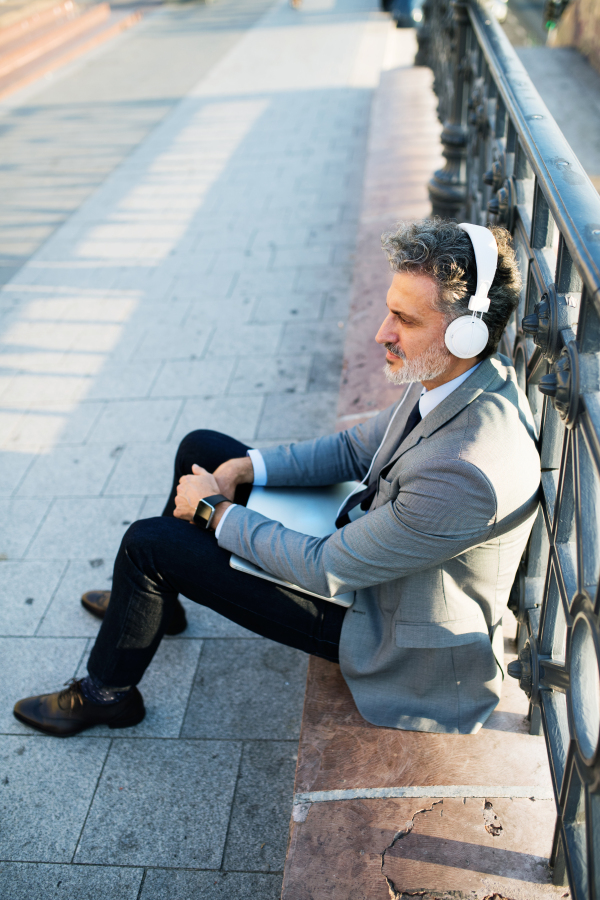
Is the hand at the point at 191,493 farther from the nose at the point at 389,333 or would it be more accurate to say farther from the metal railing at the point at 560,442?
the metal railing at the point at 560,442

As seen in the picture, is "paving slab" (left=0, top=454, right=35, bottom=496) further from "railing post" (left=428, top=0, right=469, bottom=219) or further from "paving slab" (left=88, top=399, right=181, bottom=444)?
"railing post" (left=428, top=0, right=469, bottom=219)

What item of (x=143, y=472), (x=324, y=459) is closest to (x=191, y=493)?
(x=324, y=459)

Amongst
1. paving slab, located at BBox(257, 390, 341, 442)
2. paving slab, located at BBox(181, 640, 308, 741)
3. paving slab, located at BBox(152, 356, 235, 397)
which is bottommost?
paving slab, located at BBox(181, 640, 308, 741)

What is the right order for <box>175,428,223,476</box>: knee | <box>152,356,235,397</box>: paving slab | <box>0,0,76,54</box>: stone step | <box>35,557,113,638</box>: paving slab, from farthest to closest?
<box>0,0,76,54</box>: stone step < <box>152,356,235,397</box>: paving slab < <box>35,557,113,638</box>: paving slab < <box>175,428,223,476</box>: knee

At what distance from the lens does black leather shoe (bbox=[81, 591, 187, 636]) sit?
2805mm

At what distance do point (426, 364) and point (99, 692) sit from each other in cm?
154

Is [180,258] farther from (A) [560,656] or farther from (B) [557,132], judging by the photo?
(A) [560,656]

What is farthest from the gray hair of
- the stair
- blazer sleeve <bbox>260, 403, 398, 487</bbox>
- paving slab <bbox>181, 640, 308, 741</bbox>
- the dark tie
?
the stair

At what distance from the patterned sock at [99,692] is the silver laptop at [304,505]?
2.53 feet

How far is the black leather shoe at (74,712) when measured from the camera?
7.94ft

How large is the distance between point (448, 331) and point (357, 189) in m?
5.85

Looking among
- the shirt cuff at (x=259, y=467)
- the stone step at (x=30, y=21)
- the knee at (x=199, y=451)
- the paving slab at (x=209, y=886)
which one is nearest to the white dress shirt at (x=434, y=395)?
the shirt cuff at (x=259, y=467)

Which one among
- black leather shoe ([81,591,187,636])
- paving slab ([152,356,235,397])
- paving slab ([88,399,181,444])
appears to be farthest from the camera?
paving slab ([152,356,235,397])

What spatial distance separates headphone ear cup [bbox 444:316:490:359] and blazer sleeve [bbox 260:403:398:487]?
696mm
